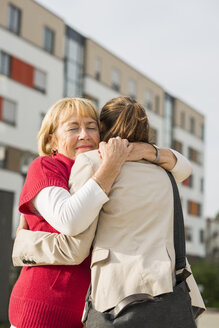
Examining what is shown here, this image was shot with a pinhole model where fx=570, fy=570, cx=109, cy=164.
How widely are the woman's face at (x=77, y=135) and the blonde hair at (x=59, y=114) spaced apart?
0.03m

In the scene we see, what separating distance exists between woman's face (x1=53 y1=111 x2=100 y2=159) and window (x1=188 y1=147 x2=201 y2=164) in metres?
51.0

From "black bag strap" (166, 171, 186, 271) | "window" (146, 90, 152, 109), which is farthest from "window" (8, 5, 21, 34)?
"black bag strap" (166, 171, 186, 271)

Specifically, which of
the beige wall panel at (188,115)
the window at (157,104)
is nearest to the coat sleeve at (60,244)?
the window at (157,104)

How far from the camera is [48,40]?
35.4m

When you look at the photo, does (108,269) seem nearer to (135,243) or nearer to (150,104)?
(135,243)

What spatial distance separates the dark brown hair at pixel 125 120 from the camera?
8.95 feet

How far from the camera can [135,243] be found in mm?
2455

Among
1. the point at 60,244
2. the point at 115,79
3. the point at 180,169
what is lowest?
the point at 60,244

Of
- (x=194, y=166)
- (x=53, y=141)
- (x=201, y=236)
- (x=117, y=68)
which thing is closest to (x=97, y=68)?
(x=117, y=68)

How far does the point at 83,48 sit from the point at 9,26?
7515 mm

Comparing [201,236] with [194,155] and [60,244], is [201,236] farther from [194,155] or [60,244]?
[60,244]

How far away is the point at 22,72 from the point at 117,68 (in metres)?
10.5

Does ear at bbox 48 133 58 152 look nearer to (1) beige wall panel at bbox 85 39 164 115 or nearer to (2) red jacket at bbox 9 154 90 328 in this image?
(2) red jacket at bbox 9 154 90 328

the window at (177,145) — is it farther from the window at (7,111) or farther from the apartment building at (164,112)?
the window at (7,111)
